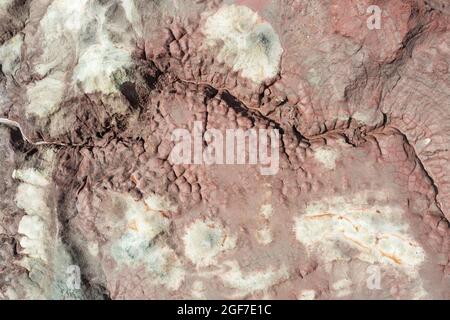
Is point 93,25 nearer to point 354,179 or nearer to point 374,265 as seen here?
point 354,179

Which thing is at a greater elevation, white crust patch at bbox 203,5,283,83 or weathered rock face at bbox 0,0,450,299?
white crust patch at bbox 203,5,283,83

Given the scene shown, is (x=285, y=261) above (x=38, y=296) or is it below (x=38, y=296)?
above

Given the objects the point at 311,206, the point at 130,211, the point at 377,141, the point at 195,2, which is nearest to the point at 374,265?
the point at 311,206

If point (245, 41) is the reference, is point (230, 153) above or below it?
below

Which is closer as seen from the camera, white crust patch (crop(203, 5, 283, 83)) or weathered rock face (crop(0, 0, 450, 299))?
weathered rock face (crop(0, 0, 450, 299))

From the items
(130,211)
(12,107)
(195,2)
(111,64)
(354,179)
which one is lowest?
(130,211)

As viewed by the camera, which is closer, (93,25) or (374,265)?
(374,265)

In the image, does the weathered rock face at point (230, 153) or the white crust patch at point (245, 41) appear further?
the white crust patch at point (245, 41)

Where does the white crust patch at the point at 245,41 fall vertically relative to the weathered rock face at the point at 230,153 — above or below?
above
